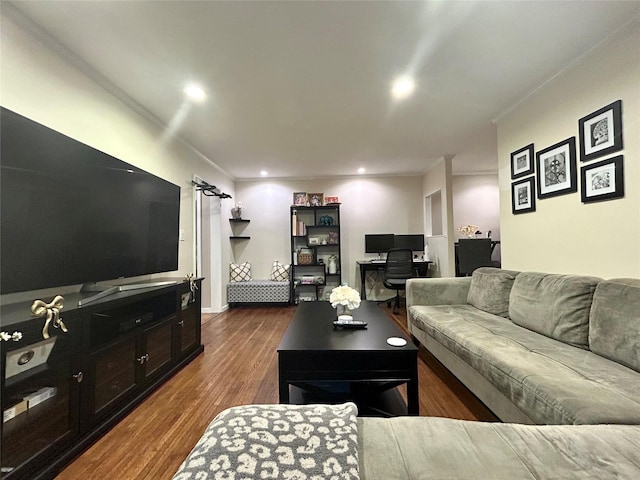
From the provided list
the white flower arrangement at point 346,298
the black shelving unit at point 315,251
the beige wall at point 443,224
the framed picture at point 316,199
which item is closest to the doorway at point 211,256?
the black shelving unit at point 315,251

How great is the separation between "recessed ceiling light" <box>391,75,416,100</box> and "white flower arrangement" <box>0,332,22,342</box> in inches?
108

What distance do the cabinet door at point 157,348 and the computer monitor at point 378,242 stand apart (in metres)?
3.63

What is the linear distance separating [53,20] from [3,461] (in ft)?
7.37

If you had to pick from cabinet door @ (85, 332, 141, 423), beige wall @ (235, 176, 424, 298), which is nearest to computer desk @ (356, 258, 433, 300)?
beige wall @ (235, 176, 424, 298)

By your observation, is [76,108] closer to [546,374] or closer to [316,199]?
[546,374]

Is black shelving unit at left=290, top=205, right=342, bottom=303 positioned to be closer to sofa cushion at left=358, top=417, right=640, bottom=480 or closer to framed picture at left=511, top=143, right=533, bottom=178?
framed picture at left=511, top=143, right=533, bottom=178

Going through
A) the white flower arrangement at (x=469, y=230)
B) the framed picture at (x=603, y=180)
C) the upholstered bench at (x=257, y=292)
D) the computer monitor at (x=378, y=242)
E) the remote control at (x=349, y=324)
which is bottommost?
the upholstered bench at (x=257, y=292)

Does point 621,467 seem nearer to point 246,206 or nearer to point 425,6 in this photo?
point 425,6

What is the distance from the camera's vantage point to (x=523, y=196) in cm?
265

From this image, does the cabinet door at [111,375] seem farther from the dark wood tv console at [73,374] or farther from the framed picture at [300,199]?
the framed picture at [300,199]

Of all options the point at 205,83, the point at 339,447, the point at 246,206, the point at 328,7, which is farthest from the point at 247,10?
the point at 246,206

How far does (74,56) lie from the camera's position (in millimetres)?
1896

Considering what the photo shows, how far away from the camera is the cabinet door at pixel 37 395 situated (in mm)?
1168

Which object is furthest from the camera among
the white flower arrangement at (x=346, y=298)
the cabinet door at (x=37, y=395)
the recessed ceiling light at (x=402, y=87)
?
the recessed ceiling light at (x=402, y=87)
